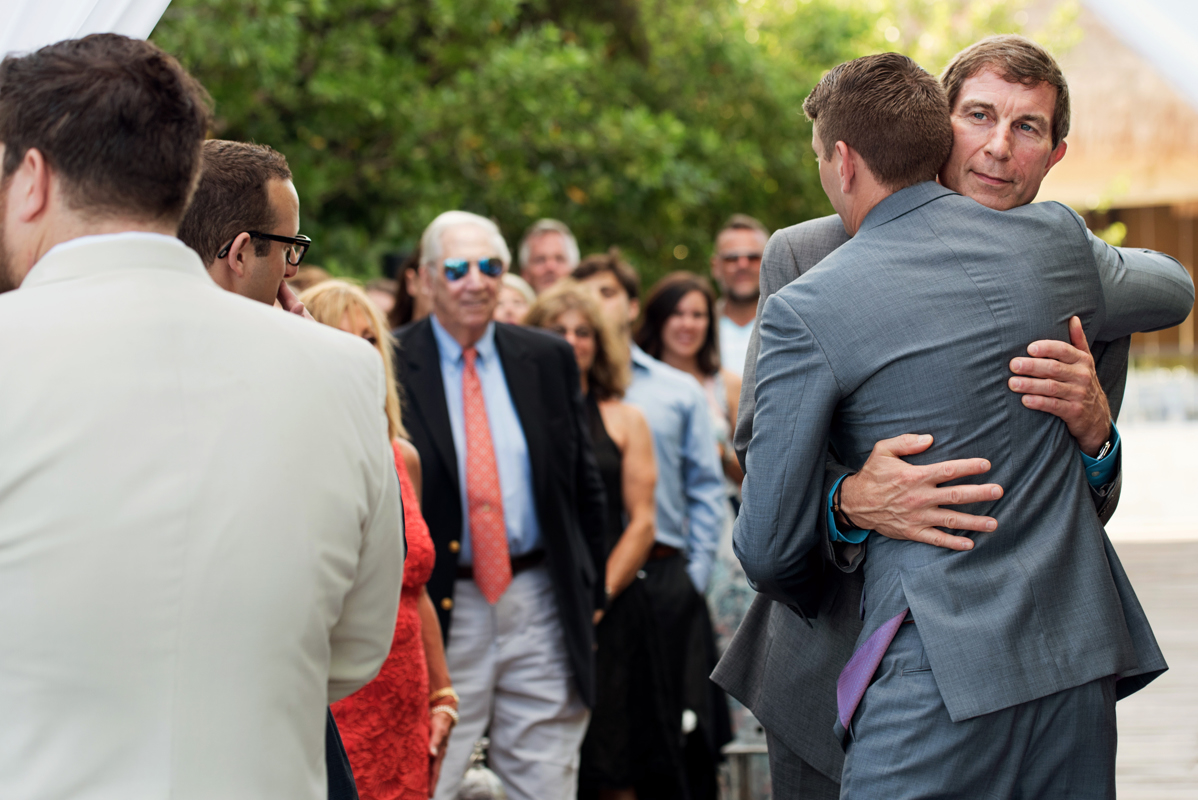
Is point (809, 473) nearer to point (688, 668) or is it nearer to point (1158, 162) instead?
point (688, 668)

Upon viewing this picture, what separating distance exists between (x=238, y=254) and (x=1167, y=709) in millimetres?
6380

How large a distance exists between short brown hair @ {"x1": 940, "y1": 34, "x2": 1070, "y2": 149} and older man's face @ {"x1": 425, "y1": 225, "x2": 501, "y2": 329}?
1.89 m

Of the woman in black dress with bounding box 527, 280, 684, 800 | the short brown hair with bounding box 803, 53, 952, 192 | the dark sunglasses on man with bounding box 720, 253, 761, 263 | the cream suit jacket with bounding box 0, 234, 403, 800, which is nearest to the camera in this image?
the cream suit jacket with bounding box 0, 234, 403, 800

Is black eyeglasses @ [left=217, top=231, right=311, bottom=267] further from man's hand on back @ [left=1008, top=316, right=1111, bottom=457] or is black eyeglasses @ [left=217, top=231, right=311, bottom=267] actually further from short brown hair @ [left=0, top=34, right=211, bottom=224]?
man's hand on back @ [left=1008, top=316, right=1111, bottom=457]

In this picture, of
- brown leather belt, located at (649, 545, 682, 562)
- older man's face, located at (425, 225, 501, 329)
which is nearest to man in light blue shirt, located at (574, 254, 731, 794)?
brown leather belt, located at (649, 545, 682, 562)

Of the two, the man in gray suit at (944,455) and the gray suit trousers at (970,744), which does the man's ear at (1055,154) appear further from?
the gray suit trousers at (970,744)

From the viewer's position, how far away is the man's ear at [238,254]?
1968 mm

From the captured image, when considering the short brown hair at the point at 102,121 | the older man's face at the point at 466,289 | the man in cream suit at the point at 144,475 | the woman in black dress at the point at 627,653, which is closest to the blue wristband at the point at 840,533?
the man in cream suit at the point at 144,475

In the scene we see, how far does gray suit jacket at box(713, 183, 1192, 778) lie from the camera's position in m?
2.21

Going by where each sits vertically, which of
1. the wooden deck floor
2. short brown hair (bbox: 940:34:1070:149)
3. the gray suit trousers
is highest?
short brown hair (bbox: 940:34:1070:149)

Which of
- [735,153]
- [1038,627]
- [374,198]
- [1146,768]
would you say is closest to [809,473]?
[1038,627]

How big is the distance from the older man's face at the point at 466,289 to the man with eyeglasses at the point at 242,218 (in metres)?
1.79

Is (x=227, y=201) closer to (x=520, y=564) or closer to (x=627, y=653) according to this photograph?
(x=520, y=564)

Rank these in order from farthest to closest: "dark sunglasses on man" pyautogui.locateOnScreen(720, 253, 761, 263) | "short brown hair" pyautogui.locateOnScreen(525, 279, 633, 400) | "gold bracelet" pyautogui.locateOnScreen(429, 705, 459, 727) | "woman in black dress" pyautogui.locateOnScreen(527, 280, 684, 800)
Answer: "dark sunglasses on man" pyautogui.locateOnScreen(720, 253, 761, 263) < "short brown hair" pyautogui.locateOnScreen(525, 279, 633, 400) < "woman in black dress" pyautogui.locateOnScreen(527, 280, 684, 800) < "gold bracelet" pyautogui.locateOnScreen(429, 705, 459, 727)
